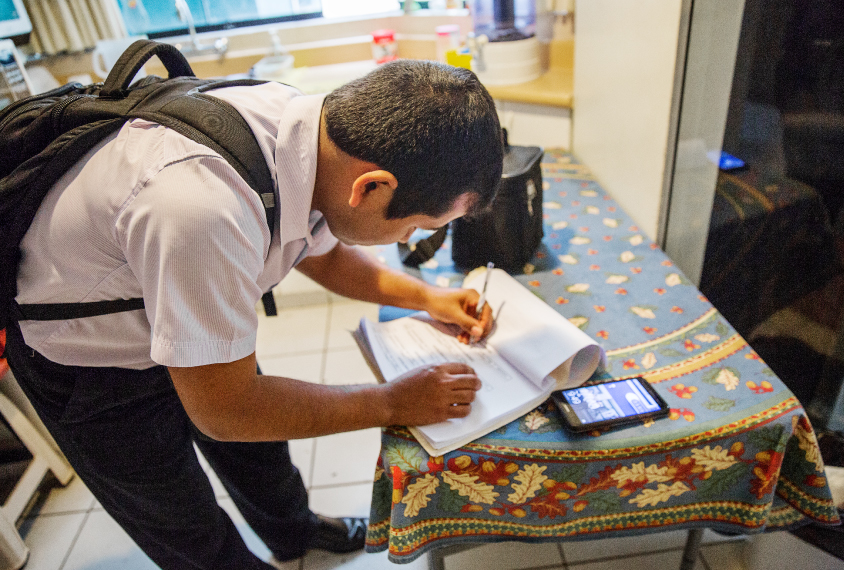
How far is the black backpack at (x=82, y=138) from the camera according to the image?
0.68 meters

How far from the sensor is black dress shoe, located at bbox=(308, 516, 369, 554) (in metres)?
1.40

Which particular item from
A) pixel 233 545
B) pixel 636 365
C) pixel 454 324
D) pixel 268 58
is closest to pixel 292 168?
pixel 454 324

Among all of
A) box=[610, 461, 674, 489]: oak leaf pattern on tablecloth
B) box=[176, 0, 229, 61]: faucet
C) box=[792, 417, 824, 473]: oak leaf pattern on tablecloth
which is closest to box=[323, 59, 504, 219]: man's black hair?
box=[610, 461, 674, 489]: oak leaf pattern on tablecloth

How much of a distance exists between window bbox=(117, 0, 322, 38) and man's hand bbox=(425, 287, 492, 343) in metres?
2.35

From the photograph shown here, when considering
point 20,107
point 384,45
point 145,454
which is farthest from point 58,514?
point 384,45

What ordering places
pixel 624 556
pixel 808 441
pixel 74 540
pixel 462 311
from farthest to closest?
1. pixel 74 540
2. pixel 624 556
3. pixel 462 311
4. pixel 808 441

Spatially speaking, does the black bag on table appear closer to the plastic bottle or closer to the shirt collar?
the shirt collar

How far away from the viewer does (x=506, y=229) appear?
1.18m

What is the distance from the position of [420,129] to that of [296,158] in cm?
18

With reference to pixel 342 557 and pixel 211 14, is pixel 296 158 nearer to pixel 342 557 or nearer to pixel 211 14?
pixel 342 557

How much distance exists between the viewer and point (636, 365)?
94cm

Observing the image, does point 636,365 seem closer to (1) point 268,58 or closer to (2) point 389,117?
(2) point 389,117

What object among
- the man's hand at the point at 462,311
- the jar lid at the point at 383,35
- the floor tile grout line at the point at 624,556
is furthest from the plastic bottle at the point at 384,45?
the floor tile grout line at the point at 624,556

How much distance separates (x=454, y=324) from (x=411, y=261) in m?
0.26
